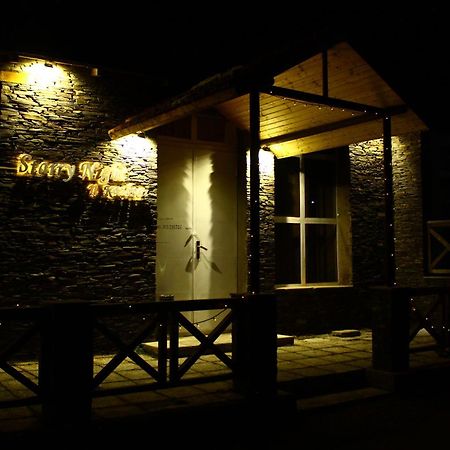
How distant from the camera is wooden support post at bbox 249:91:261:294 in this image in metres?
6.89

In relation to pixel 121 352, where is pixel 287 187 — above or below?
above

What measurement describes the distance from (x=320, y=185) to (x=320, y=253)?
131 cm

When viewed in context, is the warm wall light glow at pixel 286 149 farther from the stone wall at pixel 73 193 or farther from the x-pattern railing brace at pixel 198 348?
the x-pattern railing brace at pixel 198 348

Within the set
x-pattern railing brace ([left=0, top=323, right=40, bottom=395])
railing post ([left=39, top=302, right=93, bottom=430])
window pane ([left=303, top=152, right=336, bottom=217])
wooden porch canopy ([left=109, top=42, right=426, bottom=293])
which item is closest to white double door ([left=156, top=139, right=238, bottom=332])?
wooden porch canopy ([left=109, top=42, right=426, bottom=293])

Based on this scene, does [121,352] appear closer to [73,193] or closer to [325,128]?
[73,193]

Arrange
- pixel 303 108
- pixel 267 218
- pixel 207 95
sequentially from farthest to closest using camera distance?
pixel 267 218 → pixel 303 108 → pixel 207 95

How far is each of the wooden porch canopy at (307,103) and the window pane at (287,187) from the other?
2.41 feet

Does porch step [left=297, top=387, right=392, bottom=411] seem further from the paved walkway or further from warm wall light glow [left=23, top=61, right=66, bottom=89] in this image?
warm wall light glow [left=23, top=61, right=66, bottom=89]

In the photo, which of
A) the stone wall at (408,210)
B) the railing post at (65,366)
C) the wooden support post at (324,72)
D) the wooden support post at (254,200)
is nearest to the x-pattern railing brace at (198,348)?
the wooden support post at (254,200)

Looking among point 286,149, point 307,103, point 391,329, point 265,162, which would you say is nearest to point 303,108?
point 307,103

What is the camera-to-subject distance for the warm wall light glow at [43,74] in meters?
8.53

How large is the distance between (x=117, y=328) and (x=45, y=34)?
170 inches

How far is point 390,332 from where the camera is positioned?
7.93 meters

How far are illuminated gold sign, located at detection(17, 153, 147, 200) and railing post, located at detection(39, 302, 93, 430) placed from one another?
11.3 feet
